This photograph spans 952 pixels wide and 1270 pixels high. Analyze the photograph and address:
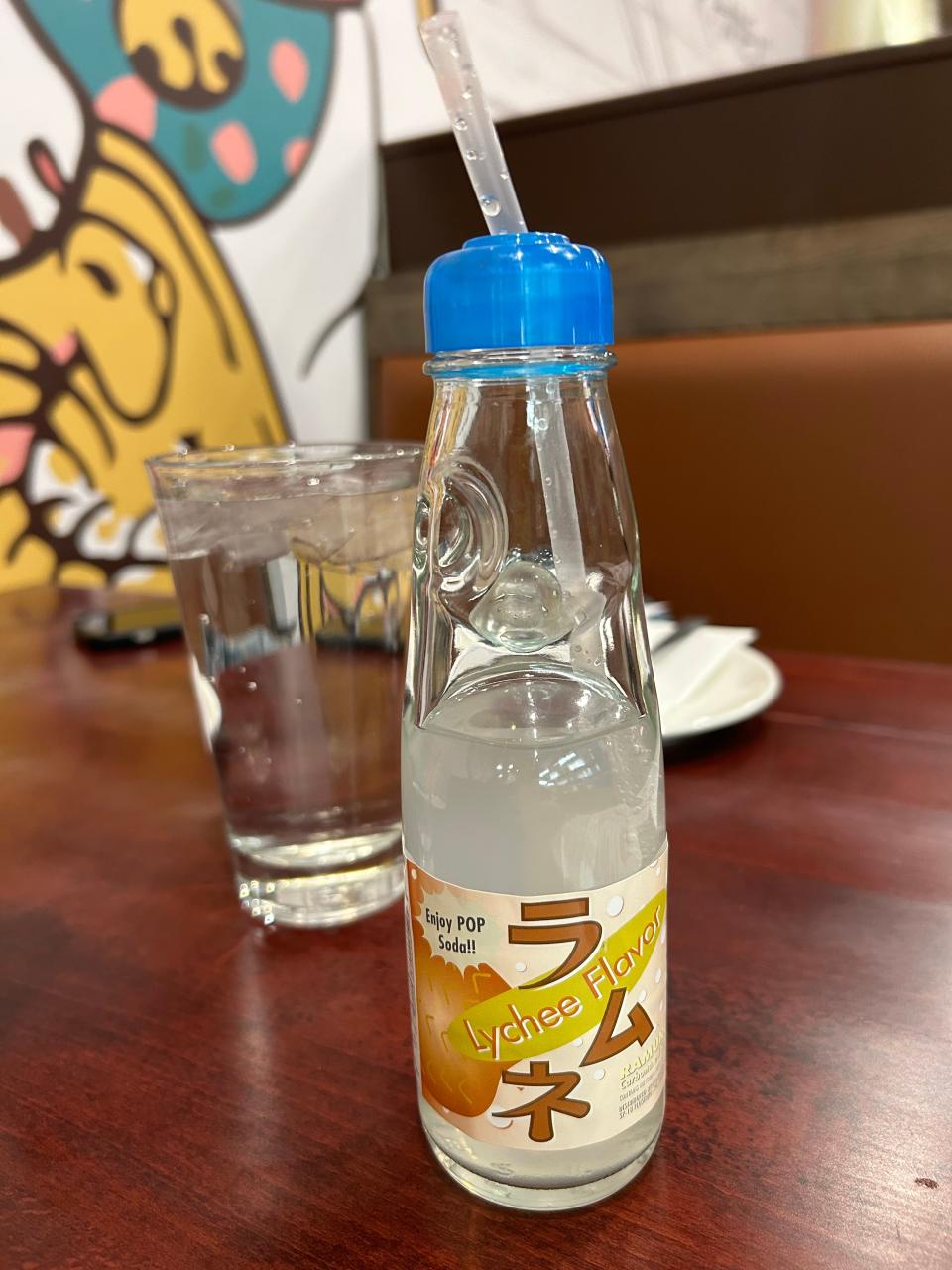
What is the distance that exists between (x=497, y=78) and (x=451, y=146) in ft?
0.68

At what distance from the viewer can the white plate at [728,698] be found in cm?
54

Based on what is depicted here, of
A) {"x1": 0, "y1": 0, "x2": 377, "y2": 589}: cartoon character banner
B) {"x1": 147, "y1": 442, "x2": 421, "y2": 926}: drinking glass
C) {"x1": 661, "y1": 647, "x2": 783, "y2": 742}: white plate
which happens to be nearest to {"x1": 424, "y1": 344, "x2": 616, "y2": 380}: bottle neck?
{"x1": 147, "y1": 442, "x2": 421, "y2": 926}: drinking glass

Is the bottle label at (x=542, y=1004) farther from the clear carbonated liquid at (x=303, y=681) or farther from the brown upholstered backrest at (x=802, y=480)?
the brown upholstered backrest at (x=802, y=480)

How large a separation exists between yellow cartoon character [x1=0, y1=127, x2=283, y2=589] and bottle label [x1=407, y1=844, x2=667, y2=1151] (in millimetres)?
967

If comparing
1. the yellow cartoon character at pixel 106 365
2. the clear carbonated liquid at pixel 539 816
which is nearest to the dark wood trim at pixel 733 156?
the yellow cartoon character at pixel 106 365

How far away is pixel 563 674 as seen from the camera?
0.29 meters

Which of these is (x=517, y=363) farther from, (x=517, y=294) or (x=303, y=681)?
(x=303, y=681)

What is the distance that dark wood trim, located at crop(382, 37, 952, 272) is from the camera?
112 centimetres

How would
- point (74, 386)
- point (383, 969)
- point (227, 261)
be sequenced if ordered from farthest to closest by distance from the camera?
point (227, 261) < point (74, 386) < point (383, 969)

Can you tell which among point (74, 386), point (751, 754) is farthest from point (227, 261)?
point (751, 754)

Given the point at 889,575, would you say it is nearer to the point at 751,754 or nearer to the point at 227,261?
the point at 751,754

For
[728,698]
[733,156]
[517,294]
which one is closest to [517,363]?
[517,294]

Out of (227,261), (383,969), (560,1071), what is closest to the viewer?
(560,1071)

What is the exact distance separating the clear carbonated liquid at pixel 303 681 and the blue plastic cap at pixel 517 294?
143 millimetres
